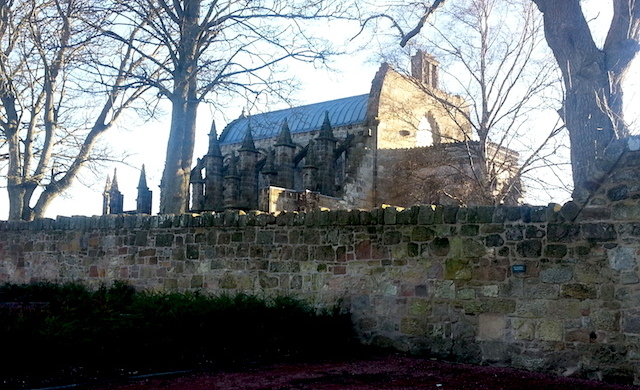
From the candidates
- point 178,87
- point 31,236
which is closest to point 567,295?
point 178,87

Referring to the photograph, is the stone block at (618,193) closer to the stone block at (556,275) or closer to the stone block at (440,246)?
the stone block at (556,275)

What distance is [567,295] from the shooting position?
7.52 meters

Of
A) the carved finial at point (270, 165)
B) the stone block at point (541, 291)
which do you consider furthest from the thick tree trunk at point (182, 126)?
the carved finial at point (270, 165)

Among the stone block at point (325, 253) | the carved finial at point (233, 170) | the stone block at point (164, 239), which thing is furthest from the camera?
the carved finial at point (233, 170)

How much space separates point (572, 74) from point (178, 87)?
849 cm

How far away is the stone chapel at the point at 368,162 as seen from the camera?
2583 cm

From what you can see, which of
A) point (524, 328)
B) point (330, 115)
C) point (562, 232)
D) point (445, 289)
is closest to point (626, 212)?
point (562, 232)

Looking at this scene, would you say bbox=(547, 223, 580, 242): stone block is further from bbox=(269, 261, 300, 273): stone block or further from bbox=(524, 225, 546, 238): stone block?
bbox=(269, 261, 300, 273): stone block

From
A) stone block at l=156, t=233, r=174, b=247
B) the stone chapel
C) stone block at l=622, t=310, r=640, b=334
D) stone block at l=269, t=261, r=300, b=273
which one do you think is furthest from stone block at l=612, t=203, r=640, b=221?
the stone chapel

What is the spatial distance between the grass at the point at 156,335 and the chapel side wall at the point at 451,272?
621mm

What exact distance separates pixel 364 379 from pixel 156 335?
2.66 metres

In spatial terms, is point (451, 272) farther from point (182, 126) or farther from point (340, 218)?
point (182, 126)

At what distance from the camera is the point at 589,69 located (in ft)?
35.0

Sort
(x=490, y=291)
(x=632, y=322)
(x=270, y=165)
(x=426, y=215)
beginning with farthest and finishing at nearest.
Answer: (x=270, y=165) → (x=426, y=215) → (x=490, y=291) → (x=632, y=322)
